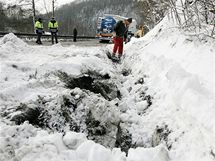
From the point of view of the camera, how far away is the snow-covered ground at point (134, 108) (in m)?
3.50

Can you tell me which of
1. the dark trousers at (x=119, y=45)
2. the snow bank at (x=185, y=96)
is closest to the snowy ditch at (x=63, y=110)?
the snow bank at (x=185, y=96)

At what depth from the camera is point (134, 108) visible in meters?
5.98

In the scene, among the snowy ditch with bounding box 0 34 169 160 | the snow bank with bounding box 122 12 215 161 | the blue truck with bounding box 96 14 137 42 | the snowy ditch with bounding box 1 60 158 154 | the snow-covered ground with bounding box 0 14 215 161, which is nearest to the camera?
the snow-covered ground with bounding box 0 14 215 161

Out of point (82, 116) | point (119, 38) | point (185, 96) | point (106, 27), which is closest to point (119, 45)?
point (119, 38)

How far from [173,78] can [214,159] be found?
2175 millimetres

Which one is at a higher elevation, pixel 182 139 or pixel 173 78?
pixel 173 78

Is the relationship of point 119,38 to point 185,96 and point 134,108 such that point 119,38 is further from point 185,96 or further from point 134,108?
point 185,96

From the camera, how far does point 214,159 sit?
3211 mm

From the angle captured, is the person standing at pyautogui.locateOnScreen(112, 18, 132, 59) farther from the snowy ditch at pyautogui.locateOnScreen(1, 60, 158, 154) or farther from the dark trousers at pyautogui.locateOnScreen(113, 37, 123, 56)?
the snowy ditch at pyautogui.locateOnScreen(1, 60, 158, 154)

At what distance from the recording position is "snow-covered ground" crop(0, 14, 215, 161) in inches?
138

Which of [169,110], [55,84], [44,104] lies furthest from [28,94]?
[169,110]

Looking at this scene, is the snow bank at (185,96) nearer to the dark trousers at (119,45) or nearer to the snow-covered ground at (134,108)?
the snow-covered ground at (134,108)

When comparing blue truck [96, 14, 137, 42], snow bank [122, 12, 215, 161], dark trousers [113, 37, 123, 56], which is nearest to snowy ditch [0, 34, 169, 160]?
snow bank [122, 12, 215, 161]

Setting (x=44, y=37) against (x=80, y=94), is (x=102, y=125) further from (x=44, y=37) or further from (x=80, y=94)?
(x=44, y=37)
